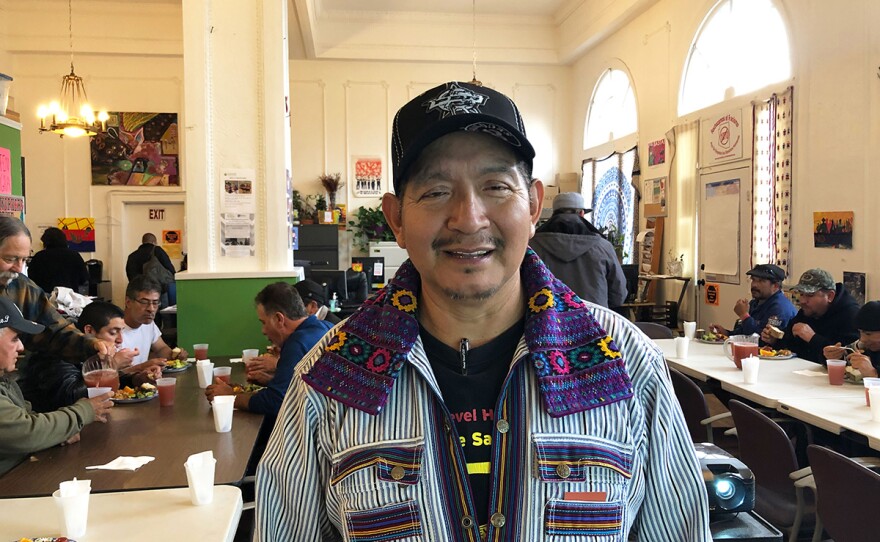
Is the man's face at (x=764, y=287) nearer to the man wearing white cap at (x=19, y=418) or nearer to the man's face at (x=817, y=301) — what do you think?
the man's face at (x=817, y=301)

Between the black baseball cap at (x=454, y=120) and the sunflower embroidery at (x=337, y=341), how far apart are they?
281mm

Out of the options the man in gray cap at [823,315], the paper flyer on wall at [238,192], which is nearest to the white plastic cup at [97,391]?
the paper flyer on wall at [238,192]

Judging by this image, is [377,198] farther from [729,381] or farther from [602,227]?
[729,381]

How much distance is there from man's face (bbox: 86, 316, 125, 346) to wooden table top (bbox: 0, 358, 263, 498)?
0.62 metres

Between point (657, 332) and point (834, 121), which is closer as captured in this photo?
point (657, 332)

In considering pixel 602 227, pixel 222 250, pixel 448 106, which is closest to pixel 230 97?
pixel 222 250

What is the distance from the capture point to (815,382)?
379 cm

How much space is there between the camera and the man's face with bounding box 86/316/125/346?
3770 millimetres

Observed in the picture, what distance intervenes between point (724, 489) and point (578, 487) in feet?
1.72

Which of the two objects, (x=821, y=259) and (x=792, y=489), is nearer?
(x=792, y=489)

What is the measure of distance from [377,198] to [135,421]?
9878 millimetres

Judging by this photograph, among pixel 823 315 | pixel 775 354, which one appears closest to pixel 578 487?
pixel 775 354

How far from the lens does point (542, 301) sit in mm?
1165

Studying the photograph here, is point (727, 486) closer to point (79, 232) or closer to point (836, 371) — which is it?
point (836, 371)
